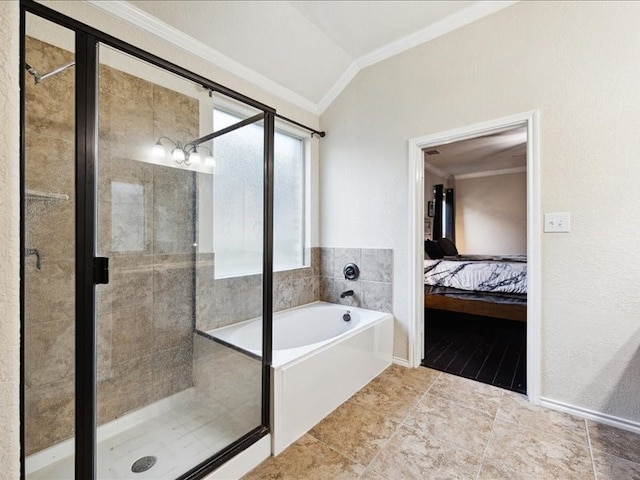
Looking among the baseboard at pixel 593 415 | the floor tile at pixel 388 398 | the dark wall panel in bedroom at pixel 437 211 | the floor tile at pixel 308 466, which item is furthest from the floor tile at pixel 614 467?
the dark wall panel in bedroom at pixel 437 211

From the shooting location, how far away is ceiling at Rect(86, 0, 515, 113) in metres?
1.93

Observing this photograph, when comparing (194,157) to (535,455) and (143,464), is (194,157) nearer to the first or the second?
(143,464)

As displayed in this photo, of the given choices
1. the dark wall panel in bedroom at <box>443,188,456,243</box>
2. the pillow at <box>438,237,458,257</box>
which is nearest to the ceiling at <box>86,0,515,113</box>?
the pillow at <box>438,237,458,257</box>

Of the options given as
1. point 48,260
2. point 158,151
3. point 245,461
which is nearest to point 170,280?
point 48,260

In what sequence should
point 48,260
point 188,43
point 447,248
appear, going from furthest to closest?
1. point 447,248
2. point 188,43
3. point 48,260

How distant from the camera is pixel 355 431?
1.72 m

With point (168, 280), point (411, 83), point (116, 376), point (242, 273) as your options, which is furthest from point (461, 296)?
point (116, 376)

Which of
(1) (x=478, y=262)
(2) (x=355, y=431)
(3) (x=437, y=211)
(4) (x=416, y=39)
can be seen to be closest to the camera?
(2) (x=355, y=431)

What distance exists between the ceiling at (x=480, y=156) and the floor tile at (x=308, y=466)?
358cm

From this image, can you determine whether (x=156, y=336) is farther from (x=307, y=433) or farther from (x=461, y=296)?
(x=461, y=296)

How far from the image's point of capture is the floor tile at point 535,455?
1.41 m

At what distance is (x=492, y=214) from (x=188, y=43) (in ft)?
21.0

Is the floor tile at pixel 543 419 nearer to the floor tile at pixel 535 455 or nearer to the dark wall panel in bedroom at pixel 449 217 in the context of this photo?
the floor tile at pixel 535 455

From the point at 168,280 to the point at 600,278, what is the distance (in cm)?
264
